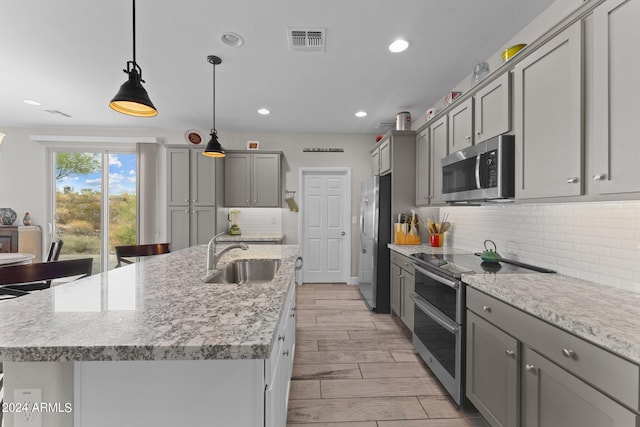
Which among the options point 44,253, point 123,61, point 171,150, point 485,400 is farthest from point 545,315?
point 44,253

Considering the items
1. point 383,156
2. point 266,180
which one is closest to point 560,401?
point 383,156

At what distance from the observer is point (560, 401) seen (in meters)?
1.13

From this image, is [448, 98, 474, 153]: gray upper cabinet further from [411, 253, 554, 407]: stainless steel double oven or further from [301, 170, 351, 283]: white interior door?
[301, 170, 351, 283]: white interior door

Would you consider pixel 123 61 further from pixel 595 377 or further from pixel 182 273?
pixel 595 377

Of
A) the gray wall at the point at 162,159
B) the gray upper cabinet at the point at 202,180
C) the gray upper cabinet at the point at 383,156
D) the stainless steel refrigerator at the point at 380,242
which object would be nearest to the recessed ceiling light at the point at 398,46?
the gray upper cabinet at the point at 383,156

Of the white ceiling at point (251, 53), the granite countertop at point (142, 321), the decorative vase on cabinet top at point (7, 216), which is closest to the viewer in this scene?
the granite countertop at point (142, 321)

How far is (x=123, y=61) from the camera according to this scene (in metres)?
2.66

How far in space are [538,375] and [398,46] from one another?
2.44m

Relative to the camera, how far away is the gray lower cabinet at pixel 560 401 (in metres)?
0.94

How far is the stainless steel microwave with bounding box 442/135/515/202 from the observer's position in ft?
6.03

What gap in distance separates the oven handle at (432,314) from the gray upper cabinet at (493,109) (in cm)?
136

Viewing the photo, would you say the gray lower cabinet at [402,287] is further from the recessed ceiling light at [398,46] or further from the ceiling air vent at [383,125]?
the ceiling air vent at [383,125]

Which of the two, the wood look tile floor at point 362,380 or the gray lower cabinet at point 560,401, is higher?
the gray lower cabinet at point 560,401

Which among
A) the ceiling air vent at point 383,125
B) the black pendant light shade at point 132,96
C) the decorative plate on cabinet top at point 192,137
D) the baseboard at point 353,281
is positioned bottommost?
the baseboard at point 353,281
